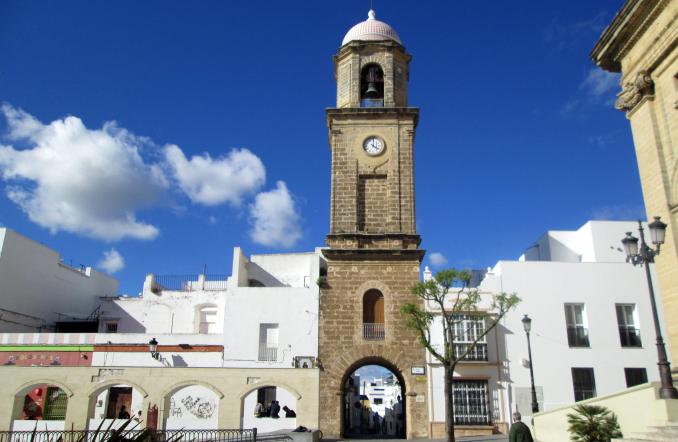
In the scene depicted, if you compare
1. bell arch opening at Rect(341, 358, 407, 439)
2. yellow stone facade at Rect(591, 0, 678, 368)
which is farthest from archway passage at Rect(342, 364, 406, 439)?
yellow stone facade at Rect(591, 0, 678, 368)

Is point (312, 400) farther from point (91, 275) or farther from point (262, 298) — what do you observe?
point (91, 275)

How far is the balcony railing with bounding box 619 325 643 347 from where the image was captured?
77.9 feet

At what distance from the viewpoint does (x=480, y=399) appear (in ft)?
75.7

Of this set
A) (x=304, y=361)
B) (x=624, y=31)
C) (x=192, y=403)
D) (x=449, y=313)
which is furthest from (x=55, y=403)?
(x=624, y=31)

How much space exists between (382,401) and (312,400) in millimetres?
30038

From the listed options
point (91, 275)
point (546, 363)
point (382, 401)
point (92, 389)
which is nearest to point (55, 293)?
point (91, 275)

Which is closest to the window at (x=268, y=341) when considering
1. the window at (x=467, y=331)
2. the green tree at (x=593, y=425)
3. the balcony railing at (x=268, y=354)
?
the balcony railing at (x=268, y=354)

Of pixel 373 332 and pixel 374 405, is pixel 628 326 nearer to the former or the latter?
pixel 373 332

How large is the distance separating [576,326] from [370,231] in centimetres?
907

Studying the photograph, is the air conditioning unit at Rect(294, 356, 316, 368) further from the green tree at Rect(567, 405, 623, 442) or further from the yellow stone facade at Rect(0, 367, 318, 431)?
the green tree at Rect(567, 405, 623, 442)

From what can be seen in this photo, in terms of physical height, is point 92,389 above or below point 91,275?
below

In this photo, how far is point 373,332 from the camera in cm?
2405

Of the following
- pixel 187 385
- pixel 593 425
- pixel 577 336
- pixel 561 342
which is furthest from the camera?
pixel 577 336

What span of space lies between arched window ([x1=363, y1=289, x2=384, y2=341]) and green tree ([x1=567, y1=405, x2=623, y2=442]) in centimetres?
1131
